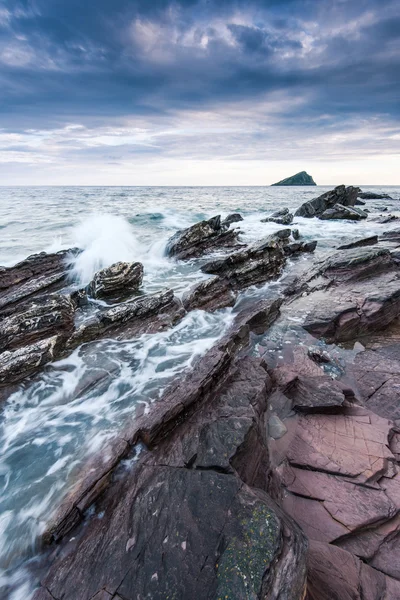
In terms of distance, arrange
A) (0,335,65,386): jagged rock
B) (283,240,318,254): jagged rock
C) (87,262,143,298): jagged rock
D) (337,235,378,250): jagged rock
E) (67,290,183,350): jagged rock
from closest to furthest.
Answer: (0,335,65,386): jagged rock < (67,290,183,350): jagged rock < (87,262,143,298): jagged rock < (337,235,378,250): jagged rock < (283,240,318,254): jagged rock

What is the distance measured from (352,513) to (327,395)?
1.97 m

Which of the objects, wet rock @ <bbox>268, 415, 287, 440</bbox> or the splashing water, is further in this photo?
the splashing water

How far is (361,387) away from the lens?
5.82 metres

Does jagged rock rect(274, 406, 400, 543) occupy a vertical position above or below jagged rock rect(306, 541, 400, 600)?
below

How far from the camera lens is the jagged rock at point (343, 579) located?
8.99ft

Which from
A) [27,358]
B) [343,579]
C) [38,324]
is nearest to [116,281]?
[38,324]

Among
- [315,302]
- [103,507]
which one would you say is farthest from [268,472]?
[315,302]

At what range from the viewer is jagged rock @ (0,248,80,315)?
967cm

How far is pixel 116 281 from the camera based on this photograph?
10.9m

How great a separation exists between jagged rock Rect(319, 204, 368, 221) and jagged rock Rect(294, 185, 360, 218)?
2363mm

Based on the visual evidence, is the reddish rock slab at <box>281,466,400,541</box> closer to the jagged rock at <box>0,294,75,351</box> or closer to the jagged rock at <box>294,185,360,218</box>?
the jagged rock at <box>0,294,75,351</box>

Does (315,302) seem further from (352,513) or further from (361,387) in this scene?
(352,513)

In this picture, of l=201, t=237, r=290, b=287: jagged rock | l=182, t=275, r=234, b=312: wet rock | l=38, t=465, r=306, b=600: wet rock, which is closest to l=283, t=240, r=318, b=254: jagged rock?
l=201, t=237, r=290, b=287: jagged rock

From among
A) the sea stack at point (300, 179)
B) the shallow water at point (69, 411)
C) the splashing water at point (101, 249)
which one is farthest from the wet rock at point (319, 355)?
the sea stack at point (300, 179)
